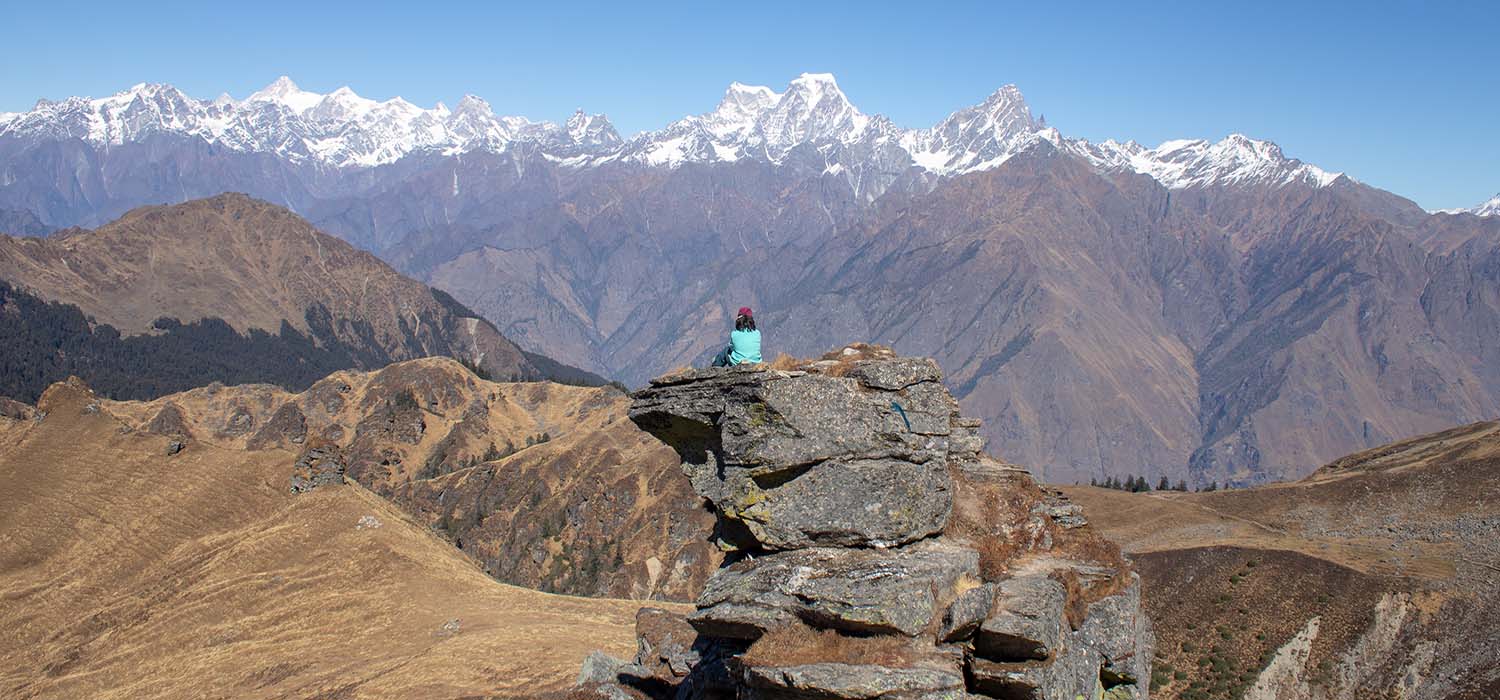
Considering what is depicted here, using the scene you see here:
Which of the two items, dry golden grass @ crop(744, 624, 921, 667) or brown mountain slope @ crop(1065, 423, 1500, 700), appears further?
brown mountain slope @ crop(1065, 423, 1500, 700)

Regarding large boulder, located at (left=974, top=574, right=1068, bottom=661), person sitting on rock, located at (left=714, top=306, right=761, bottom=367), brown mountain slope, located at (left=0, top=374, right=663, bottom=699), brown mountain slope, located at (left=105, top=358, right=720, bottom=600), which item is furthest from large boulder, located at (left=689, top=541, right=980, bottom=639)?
brown mountain slope, located at (left=105, top=358, right=720, bottom=600)

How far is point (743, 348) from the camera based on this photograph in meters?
31.5

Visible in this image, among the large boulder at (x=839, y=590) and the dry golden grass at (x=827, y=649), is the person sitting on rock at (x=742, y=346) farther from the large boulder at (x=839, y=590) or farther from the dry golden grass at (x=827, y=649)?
the dry golden grass at (x=827, y=649)

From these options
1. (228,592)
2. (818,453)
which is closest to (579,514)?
(228,592)

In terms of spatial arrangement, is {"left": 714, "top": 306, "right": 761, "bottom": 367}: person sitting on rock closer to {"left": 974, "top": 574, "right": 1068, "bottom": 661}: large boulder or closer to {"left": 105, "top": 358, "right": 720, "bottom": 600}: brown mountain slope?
{"left": 974, "top": 574, "right": 1068, "bottom": 661}: large boulder

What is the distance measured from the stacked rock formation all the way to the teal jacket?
1413 millimetres

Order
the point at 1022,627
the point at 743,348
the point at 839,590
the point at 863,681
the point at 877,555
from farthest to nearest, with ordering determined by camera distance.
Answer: the point at 743,348 < the point at 877,555 < the point at 839,590 < the point at 1022,627 < the point at 863,681

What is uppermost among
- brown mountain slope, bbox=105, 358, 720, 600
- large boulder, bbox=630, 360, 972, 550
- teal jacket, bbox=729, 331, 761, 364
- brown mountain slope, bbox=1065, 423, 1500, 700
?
teal jacket, bbox=729, 331, 761, 364

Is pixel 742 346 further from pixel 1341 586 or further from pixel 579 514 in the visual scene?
pixel 579 514

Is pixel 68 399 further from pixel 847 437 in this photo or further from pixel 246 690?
pixel 847 437

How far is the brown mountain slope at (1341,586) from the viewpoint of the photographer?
2431 inches

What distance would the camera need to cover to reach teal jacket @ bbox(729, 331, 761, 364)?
31.4 m

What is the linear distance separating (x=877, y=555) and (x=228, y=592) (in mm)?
38667

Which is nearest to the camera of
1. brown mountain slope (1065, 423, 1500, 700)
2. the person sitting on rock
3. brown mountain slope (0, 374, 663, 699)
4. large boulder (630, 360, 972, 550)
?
large boulder (630, 360, 972, 550)
